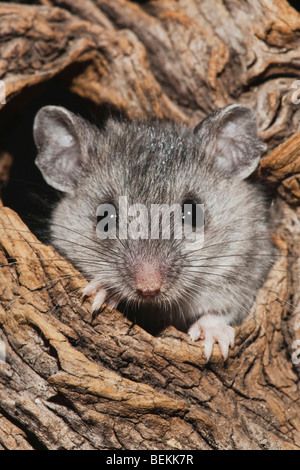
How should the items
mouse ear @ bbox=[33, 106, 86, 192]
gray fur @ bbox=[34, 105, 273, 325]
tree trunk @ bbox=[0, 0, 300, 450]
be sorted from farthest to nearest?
mouse ear @ bbox=[33, 106, 86, 192] → gray fur @ bbox=[34, 105, 273, 325] → tree trunk @ bbox=[0, 0, 300, 450]

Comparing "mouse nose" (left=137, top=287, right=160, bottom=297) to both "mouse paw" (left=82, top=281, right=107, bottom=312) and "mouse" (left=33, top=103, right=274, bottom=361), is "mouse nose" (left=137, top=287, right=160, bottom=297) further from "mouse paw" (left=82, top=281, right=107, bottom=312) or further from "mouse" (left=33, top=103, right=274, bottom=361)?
"mouse paw" (left=82, top=281, right=107, bottom=312)

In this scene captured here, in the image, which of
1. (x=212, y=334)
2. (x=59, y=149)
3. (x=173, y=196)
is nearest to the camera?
(x=212, y=334)

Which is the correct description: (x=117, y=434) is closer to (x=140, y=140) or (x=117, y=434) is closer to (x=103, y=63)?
(x=140, y=140)

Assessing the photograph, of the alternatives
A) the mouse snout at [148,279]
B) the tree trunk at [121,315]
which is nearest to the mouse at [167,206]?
the mouse snout at [148,279]

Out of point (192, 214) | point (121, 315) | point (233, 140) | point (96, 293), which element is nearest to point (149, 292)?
point (121, 315)

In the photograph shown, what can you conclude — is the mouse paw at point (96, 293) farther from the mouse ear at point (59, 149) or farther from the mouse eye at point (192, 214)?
the mouse ear at point (59, 149)

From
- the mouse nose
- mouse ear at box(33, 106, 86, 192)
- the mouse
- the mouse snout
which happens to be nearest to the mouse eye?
the mouse

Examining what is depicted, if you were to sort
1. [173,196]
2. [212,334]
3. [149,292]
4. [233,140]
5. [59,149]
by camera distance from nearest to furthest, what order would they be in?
[149,292] < [212,334] < [173,196] < [233,140] < [59,149]

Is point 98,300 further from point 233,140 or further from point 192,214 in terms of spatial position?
point 233,140
